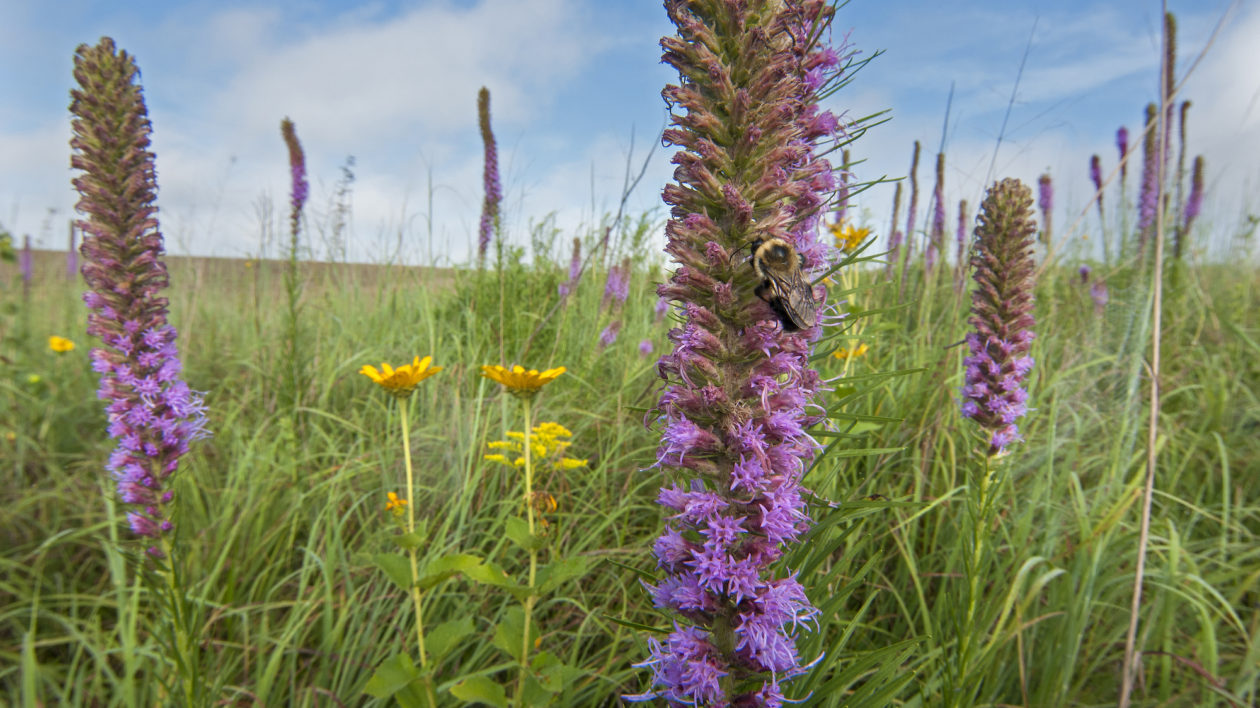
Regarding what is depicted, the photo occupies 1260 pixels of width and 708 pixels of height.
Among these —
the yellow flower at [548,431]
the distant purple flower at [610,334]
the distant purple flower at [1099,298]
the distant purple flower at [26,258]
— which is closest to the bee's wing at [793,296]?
the yellow flower at [548,431]

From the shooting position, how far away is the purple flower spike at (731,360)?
3.82 ft

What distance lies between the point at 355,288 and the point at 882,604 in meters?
6.40

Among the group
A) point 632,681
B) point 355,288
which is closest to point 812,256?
point 632,681

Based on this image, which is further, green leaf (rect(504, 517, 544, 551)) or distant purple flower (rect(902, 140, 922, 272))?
distant purple flower (rect(902, 140, 922, 272))

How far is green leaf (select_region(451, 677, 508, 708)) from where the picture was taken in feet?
5.83

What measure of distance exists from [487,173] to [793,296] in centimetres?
585

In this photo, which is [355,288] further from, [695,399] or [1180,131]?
[1180,131]

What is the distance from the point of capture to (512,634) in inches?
79.0

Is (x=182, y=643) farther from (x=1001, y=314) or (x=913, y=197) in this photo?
(x=913, y=197)

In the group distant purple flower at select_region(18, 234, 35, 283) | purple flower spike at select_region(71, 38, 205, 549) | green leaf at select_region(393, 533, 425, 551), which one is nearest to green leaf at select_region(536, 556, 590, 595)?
green leaf at select_region(393, 533, 425, 551)

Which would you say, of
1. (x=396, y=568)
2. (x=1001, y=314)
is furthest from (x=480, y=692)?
(x=1001, y=314)

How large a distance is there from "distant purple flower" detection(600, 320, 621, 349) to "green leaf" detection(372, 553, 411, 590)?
11.0 feet

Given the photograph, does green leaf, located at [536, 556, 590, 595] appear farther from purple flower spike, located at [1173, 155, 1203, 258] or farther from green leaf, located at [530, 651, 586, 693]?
purple flower spike, located at [1173, 155, 1203, 258]

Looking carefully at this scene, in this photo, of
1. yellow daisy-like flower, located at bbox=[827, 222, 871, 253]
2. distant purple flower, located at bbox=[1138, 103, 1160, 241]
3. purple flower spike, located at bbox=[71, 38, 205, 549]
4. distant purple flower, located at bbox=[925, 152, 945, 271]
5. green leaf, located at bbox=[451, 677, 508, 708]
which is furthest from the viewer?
distant purple flower, located at bbox=[1138, 103, 1160, 241]
